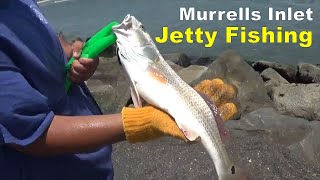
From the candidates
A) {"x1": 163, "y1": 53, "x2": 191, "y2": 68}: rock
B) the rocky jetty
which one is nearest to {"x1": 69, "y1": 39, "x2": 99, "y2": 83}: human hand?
the rocky jetty

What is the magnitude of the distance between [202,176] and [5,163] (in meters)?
3.13

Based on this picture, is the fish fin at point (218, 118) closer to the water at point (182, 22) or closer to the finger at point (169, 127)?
the finger at point (169, 127)

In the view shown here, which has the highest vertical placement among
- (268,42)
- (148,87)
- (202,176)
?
(148,87)

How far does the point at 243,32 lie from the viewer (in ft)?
42.9

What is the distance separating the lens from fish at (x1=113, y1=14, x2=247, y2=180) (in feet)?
6.67

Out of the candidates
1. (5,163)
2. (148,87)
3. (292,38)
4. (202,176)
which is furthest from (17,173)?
(292,38)

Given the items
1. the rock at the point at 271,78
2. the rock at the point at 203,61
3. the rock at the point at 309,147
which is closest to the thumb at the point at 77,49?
the rock at the point at 309,147

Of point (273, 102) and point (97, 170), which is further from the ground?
point (97, 170)

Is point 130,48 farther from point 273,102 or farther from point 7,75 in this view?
point 273,102

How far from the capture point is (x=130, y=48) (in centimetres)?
221

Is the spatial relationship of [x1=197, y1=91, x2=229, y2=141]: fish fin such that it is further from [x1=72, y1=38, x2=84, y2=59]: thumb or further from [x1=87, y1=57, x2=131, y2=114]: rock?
[x1=87, y1=57, x2=131, y2=114]: rock

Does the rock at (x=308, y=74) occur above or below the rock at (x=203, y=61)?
above

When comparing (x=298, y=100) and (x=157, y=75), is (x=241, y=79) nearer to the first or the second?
(x=298, y=100)

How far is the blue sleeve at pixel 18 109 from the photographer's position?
1.75 m
